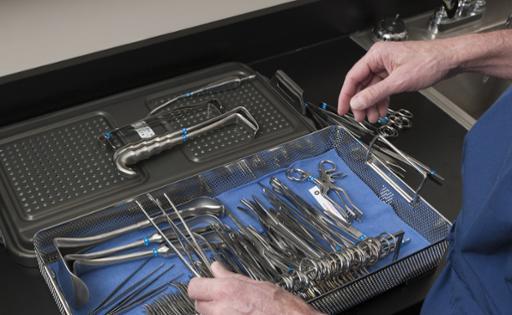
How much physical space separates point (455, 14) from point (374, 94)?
762 mm

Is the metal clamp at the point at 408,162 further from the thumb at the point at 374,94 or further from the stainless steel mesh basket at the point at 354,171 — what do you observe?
the thumb at the point at 374,94

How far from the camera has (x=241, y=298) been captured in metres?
0.73

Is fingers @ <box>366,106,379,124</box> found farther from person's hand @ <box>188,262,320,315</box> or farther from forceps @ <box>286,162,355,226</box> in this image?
person's hand @ <box>188,262,320,315</box>

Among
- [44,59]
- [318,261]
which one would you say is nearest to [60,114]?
[44,59]

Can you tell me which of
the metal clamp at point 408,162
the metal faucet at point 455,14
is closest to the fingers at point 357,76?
the metal clamp at point 408,162

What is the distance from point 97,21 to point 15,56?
0.17 metres

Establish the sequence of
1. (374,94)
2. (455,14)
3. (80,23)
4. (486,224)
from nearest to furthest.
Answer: (486,224) → (374,94) → (80,23) → (455,14)

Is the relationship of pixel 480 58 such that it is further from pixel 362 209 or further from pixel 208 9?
pixel 208 9

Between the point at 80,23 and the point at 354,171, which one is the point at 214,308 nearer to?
the point at 354,171

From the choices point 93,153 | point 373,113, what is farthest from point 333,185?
point 93,153

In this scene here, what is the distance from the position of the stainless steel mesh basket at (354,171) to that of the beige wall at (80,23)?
406 millimetres

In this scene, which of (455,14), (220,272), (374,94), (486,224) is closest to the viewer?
(486,224)

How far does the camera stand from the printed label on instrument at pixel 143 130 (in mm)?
1104

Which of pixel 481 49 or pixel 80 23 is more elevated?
pixel 80 23
